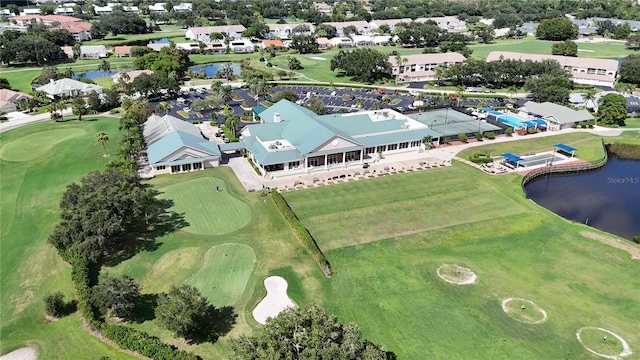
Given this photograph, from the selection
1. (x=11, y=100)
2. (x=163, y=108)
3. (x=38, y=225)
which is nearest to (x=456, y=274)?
(x=38, y=225)

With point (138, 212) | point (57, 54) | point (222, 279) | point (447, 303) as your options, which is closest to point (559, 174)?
point (447, 303)

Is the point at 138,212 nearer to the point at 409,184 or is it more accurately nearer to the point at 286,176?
the point at 286,176

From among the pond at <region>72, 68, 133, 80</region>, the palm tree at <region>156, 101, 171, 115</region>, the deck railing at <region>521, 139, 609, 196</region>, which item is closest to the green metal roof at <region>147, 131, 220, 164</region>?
the palm tree at <region>156, 101, 171, 115</region>

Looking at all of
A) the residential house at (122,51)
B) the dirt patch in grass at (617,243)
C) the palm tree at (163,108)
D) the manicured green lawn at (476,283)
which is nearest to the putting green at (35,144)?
the palm tree at (163,108)

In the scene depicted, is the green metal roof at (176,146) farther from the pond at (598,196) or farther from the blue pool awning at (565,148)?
the blue pool awning at (565,148)

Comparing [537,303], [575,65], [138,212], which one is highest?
[575,65]

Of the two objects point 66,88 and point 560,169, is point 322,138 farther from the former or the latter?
point 66,88
